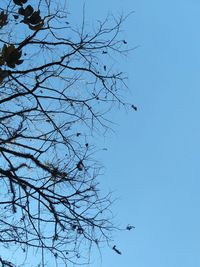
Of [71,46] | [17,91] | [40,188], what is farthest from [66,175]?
[71,46]

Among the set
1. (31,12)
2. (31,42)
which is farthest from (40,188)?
(31,12)

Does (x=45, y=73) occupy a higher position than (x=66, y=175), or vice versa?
(x=45, y=73)

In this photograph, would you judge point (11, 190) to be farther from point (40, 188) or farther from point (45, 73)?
point (45, 73)

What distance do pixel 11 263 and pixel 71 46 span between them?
2.91 metres

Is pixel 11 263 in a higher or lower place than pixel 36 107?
lower

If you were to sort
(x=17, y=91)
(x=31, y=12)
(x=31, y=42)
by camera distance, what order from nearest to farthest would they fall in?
(x=31, y=12) → (x=31, y=42) → (x=17, y=91)

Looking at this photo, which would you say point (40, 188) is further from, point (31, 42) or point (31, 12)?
point (31, 12)

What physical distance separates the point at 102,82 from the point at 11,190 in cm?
188

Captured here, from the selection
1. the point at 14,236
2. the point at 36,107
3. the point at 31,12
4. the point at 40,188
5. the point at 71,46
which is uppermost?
the point at 71,46

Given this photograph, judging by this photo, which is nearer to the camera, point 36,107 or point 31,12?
point 31,12

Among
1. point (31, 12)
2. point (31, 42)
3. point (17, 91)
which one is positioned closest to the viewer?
point (31, 12)

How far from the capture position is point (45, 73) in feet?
19.7

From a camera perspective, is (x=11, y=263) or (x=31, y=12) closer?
(x=31, y=12)

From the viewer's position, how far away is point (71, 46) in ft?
19.5
